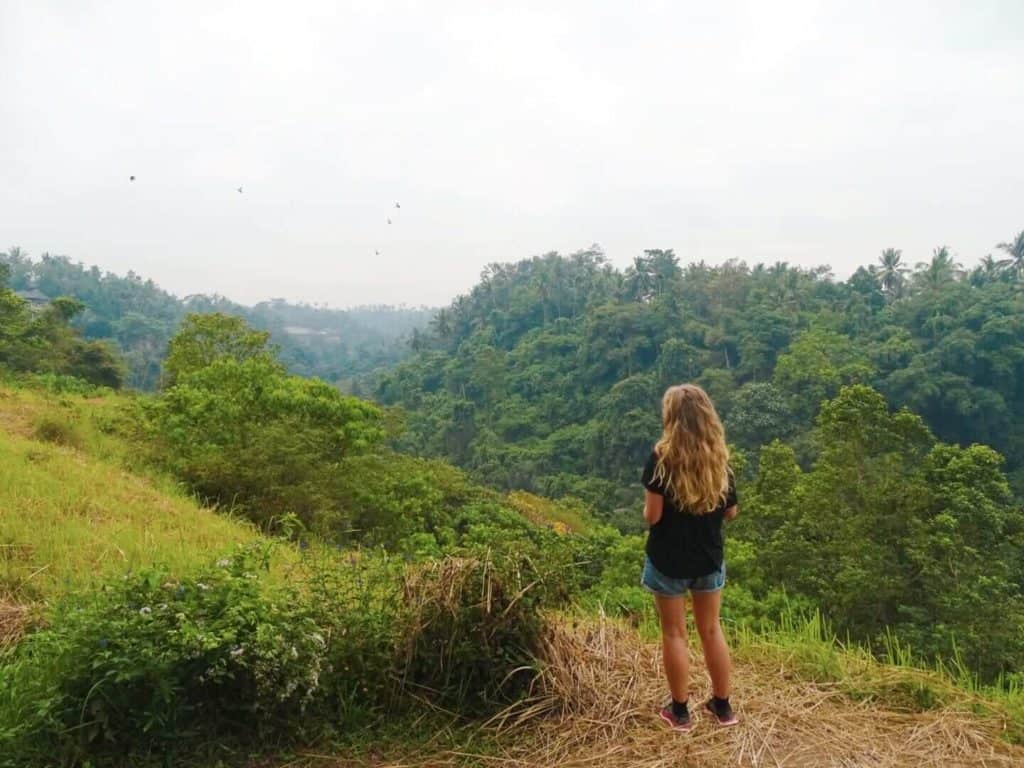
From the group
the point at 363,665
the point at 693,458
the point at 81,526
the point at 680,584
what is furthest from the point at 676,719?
the point at 81,526

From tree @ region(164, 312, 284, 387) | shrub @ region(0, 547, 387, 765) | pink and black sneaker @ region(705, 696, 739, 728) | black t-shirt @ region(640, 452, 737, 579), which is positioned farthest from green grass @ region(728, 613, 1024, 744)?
tree @ region(164, 312, 284, 387)

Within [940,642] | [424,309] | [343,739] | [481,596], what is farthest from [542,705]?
[424,309]

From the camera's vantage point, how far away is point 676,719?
248cm

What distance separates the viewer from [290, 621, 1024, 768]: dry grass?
2303 millimetres

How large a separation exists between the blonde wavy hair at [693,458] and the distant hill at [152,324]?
46332 mm

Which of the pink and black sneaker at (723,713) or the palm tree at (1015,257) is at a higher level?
the palm tree at (1015,257)

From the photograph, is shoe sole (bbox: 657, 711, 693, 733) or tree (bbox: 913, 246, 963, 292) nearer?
shoe sole (bbox: 657, 711, 693, 733)

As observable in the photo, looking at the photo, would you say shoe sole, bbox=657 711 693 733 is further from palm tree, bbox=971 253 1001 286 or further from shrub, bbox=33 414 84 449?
palm tree, bbox=971 253 1001 286

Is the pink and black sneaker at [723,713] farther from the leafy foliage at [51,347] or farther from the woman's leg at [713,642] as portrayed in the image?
the leafy foliage at [51,347]

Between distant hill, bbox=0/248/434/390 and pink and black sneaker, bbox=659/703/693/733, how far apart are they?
152 feet

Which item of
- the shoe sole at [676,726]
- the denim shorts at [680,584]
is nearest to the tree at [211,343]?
the denim shorts at [680,584]

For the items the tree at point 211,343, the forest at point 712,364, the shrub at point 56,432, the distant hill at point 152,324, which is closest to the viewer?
the shrub at point 56,432

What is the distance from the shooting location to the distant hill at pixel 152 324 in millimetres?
58719

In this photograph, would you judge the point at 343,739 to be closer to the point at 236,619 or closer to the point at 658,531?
the point at 236,619
